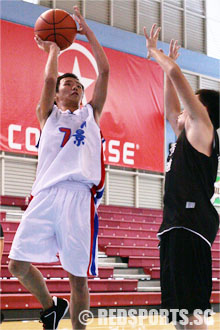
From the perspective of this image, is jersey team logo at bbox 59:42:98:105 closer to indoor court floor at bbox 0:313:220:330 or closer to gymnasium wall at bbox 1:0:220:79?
gymnasium wall at bbox 1:0:220:79

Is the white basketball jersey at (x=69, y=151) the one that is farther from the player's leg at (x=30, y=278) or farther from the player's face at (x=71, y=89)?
the player's leg at (x=30, y=278)

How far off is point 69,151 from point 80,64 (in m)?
8.38

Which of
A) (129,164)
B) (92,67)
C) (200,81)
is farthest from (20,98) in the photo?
(200,81)

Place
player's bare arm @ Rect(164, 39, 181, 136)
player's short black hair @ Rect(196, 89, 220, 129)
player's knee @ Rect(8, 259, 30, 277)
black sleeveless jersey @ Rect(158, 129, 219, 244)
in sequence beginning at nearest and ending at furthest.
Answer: black sleeveless jersey @ Rect(158, 129, 219, 244) → player's short black hair @ Rect(196, 89, 220, 129) → player's knee @ Rect(8, 259, 30, 277) → player's bare arm @ Rect(164, 39, 181, 136)

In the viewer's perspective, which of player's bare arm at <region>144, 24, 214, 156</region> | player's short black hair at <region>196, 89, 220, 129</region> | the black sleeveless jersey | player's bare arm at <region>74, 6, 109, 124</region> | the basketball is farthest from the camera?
the basketball

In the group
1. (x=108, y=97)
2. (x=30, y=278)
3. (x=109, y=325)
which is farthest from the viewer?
(x=108, y=97)

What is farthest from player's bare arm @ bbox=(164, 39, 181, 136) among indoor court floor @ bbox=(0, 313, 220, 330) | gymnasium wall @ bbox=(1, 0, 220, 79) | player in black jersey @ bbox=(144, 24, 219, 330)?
gymnasium wall @ bbox=(1, 0, 220, 79)

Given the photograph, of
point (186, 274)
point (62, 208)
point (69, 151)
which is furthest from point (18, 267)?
point (186, 274)

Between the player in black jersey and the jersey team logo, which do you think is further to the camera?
the jersey team logo

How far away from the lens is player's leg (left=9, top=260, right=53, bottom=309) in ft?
10.3

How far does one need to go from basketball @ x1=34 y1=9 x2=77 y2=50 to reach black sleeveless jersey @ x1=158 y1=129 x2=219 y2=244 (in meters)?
1.39

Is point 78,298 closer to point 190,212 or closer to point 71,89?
point 190,212

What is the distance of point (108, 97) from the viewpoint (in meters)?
11.7

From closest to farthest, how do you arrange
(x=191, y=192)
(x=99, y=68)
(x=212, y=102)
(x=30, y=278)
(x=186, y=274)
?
(x=186, y=274)
(x=191, y=192)
(x=212, y=102)
(x=30, y=278)
(x=99, y=68)
